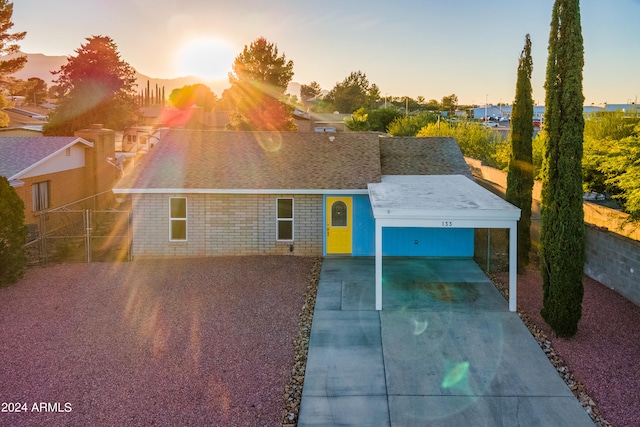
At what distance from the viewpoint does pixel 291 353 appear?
9664 millimetres

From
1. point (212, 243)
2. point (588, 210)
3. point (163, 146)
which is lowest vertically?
point (212, 243)

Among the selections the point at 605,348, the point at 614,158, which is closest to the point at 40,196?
the point at 605,348

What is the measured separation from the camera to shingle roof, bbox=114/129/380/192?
56.0 ft

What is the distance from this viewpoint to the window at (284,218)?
17.3 meters

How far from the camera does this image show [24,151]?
70.3 ft

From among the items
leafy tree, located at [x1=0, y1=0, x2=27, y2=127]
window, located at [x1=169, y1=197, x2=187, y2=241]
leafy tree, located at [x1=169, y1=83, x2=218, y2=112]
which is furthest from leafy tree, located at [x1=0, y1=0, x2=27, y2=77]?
leafy tree, located at [x1=169, y1=83, x2=218, y2=112]

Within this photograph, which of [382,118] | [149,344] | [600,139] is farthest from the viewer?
[382,118]

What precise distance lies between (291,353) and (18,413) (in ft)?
14.9

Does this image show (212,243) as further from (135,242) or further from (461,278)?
(461,278)

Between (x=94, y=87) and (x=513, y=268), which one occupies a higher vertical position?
(x=94, y=87)

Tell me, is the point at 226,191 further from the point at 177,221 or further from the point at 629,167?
the point at 629,167

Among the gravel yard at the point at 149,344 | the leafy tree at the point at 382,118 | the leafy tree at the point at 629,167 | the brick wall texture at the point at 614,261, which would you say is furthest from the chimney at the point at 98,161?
the leafy tree at the point at 382,118

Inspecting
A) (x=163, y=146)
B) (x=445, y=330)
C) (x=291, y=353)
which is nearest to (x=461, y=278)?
(x=445, y=330)

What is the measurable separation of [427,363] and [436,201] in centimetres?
500
